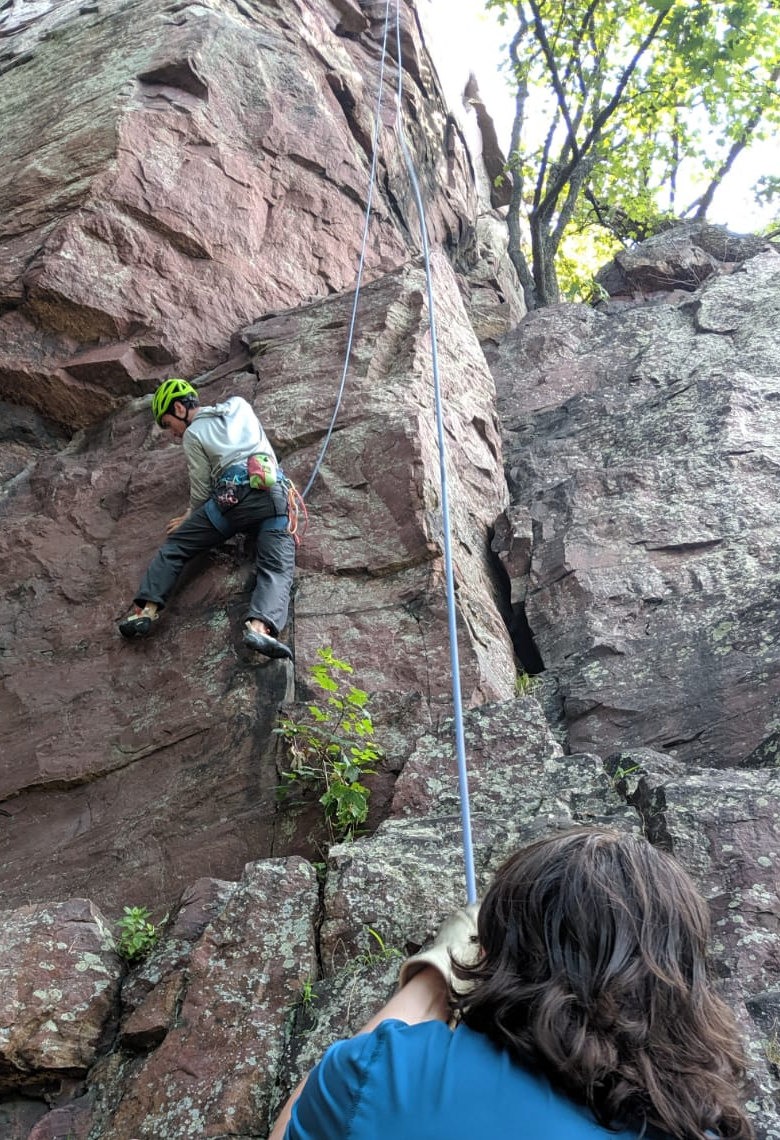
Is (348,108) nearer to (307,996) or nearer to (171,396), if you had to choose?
(171,396)

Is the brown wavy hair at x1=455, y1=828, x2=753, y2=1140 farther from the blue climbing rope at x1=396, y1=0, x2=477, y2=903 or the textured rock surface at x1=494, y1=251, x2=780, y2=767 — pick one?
the textured rock surface at x1=494, y1=251, x2=780, y2=767

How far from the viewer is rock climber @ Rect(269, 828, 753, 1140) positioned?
172 cm

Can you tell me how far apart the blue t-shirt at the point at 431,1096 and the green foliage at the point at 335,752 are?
114 inches

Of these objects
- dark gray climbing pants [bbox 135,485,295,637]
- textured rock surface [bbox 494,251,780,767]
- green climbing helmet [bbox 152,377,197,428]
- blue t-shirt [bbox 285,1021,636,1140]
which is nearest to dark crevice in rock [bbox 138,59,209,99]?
textured rock surface [bbox 494,251,780,767]

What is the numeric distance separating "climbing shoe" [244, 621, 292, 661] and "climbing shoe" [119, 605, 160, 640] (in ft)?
2.82

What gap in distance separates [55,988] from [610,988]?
2.83 meters

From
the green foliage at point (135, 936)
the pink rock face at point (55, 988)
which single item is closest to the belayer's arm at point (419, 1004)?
the pink rock face at point (55, 988)

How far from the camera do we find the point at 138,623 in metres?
6.10

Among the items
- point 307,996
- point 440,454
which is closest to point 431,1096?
point 307,996

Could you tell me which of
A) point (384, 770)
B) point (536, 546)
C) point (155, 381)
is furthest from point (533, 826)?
point (155, 381)

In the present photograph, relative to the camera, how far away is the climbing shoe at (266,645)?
214 inches

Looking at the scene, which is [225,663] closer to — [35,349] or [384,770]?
[384,770]

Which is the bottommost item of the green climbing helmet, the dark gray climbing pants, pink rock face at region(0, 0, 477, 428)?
the dark gray climbing pants

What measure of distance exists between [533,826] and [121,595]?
11.5ft
